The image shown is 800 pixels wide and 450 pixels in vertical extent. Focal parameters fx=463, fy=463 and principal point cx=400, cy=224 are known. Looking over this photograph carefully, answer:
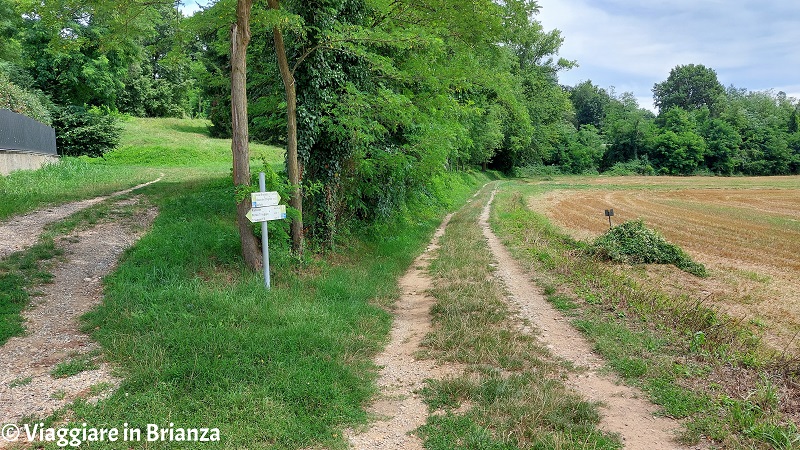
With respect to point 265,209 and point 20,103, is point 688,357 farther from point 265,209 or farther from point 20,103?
point 20,103

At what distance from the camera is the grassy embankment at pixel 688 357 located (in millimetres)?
4078

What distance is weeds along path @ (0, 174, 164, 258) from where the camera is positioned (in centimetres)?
841

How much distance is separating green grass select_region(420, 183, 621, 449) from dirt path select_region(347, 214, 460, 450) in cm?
15

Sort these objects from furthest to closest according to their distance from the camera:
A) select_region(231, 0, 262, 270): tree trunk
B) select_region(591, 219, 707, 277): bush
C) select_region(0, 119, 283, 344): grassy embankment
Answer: select_region(591, 219, 707, 277): bush → select_region(231, 0, 262, 270): tree trunk → select_region(0, 119, 283, 344): grassy embankment

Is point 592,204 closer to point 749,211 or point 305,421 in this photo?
point 749,211

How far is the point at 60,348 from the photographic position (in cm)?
536

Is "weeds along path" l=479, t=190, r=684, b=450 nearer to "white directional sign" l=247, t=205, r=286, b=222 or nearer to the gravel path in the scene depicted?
"white directional sign" l=247, t=205, r=286, b=222

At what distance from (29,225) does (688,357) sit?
40.2ft

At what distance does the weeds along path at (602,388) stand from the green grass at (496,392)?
0.62ft

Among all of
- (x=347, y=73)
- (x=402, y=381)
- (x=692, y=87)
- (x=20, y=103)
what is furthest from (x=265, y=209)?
(x=692, y=87)

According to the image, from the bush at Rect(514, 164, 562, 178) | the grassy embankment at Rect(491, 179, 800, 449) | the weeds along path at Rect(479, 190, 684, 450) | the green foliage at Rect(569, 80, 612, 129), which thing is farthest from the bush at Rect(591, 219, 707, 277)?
the green foliage at Rect(569, 80, 612, 129)

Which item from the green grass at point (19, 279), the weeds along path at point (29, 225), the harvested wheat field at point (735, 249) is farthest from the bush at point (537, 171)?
the green grass at point (19, 279)

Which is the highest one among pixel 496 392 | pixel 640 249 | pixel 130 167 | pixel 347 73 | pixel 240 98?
pixel 347 73

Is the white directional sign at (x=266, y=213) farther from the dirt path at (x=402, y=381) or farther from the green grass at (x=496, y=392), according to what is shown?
the green grass at (x=496, y=392)
